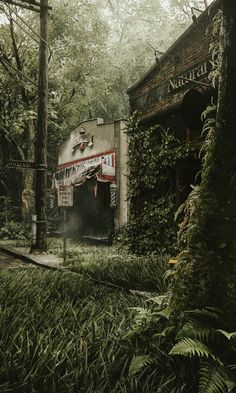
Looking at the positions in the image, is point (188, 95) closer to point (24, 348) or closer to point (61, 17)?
point (24, 348)

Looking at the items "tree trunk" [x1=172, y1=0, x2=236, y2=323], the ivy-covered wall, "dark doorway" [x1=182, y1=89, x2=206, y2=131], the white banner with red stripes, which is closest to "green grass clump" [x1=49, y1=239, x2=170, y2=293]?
"tree trunk" [x1=172, y1=0, x2=236, y2=323]

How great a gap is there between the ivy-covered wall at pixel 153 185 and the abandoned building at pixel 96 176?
11.6 feet

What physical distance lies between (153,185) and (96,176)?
5973 mm

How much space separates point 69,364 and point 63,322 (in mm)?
901

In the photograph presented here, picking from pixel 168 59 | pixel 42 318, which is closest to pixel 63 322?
pixel 42 318

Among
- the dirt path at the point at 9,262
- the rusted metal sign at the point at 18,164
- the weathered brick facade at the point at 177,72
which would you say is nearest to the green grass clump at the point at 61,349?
the dirt path at the point at 9,262

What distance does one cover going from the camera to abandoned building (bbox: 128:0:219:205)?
10.5 meters

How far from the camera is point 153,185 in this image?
40.4ft

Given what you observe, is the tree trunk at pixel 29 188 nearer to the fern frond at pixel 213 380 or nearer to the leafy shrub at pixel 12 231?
the leafy shrub at pixel 12 231

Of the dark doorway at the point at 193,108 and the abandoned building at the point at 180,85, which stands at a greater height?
the abandoned building at the point at 180,85

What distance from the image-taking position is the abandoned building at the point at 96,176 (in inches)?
703

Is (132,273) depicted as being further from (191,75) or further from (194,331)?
(191,75)

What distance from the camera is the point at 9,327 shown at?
3.46 m

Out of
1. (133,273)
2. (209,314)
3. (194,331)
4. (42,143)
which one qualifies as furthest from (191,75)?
(194,331)
